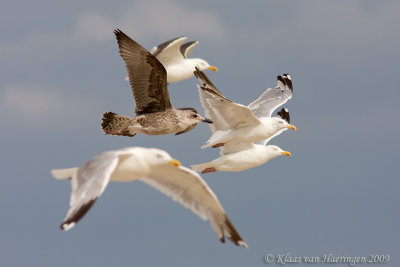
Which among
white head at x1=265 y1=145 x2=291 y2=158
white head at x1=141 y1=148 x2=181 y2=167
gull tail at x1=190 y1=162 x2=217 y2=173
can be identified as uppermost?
white head at x1=141 y1=148 x2=181 y2=167

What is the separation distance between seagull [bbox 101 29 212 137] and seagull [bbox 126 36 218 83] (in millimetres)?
3694

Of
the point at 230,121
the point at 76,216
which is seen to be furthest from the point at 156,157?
the point at 230,121

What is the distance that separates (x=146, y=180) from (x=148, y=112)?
413 centimetres

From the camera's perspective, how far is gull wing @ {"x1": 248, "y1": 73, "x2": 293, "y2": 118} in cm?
1653

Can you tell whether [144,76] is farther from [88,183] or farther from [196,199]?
[88,183]

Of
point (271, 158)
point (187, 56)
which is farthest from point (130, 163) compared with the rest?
point (187, 56)

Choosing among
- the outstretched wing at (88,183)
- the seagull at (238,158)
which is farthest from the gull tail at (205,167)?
the outstretched wing at (88,183)

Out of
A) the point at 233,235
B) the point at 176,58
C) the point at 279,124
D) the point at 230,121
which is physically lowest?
the point at 233,235

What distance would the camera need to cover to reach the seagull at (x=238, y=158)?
46.4 feet

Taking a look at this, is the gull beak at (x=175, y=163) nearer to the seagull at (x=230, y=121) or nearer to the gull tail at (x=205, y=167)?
the seagull at (x=230, y=121)

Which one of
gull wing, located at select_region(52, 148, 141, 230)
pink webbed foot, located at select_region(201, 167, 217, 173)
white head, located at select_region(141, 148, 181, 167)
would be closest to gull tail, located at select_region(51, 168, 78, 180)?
gull wing, located at select_region(52, 148, 141, 230)

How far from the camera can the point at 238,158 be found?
14.2 m

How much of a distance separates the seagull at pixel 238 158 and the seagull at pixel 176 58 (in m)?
4.35

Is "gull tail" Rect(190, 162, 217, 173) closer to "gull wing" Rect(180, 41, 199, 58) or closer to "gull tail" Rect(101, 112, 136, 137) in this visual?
"gull tail" Rect(101, 112, 136, 137)
